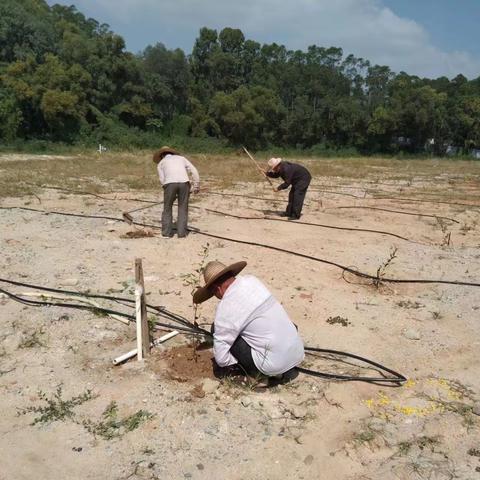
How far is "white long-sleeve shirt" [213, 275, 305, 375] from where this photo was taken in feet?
10.6

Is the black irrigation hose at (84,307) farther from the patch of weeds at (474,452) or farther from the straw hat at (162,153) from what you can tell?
the straw hat at (162,153)

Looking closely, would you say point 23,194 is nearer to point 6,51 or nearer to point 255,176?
point 255,176

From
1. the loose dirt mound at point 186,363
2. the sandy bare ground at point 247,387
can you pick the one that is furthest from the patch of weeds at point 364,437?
the loose dirt mound at point 186,363

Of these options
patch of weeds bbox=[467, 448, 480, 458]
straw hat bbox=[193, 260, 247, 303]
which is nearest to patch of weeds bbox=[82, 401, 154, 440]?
straw hat bbox=[193, 260, 247, 303]

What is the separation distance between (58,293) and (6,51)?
31.8 metres

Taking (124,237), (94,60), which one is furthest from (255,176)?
(94,60)

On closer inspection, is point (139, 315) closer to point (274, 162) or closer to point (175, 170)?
point (175, 170)

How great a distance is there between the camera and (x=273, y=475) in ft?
8.91

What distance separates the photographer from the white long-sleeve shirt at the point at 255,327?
3230mm

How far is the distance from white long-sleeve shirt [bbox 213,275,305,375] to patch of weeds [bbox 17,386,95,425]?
0.93 meters

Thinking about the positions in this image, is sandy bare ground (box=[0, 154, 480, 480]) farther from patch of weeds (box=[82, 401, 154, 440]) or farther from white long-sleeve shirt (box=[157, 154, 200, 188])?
white long-sleeve shirt (box=[157, 154, 200, 188])

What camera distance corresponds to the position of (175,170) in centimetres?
706

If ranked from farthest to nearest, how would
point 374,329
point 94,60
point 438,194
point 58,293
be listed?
1. point 94,60
2. point 438,194
3. point 58,293
4. point 374,329

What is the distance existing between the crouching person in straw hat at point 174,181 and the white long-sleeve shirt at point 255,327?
399 centimetres
